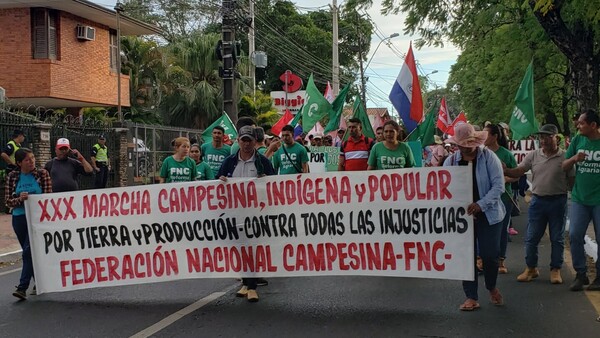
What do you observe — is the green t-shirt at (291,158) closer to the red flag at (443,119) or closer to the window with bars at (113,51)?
the red flag at (443,119)

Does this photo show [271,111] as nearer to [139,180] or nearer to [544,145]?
[139,180]

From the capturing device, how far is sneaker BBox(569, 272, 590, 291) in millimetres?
7043

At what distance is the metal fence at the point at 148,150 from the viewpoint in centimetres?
2197

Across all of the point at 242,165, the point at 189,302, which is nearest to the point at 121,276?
the point at 189,302

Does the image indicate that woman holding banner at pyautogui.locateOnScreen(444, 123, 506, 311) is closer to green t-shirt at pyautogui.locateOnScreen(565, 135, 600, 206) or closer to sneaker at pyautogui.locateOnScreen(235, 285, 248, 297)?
green t-shirt at pyautogui.locateOnScreen(565, 135, 600, 206)

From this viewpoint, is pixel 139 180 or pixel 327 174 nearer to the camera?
pixel 327 174

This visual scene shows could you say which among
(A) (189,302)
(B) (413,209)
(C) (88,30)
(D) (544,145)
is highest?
(C) (88,30)

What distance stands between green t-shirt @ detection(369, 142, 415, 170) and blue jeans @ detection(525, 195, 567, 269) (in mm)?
1465

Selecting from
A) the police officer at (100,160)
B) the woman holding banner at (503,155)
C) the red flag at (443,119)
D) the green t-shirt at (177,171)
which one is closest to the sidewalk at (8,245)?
the green t-shirt at (177,171)

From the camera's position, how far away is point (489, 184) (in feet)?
20.3

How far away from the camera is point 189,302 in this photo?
22.4ft

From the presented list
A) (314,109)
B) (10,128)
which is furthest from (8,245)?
(314,109)

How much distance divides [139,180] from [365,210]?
55.5 ft

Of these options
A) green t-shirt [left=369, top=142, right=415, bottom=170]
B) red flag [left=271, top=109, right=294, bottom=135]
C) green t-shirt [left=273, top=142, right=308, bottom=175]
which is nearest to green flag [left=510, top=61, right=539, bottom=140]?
green t-shirt [left=369, top=142, right=415, bottom=170]
